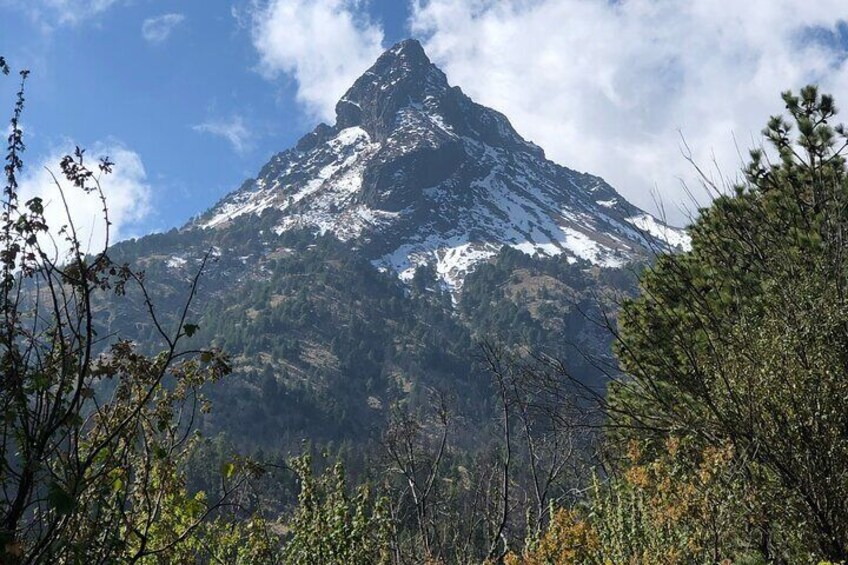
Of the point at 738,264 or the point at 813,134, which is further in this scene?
the point at 738,264

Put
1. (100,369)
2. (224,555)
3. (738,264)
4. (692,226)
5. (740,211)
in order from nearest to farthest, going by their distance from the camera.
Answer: (100,369)
(224,555)
(740,211)
(738,264)
(692,226)

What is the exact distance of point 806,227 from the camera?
10.4 metres

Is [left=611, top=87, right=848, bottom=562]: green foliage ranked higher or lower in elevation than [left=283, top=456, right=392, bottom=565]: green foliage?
higher

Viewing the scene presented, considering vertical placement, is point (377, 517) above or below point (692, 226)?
below

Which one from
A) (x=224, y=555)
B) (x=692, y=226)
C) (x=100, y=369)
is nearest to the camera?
(x=100, y=369)

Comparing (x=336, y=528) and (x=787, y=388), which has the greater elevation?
(x=787, y=388)

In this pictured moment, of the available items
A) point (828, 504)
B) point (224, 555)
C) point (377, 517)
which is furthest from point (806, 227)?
point (224, 555)

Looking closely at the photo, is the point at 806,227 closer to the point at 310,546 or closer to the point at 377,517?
the point at 377,517

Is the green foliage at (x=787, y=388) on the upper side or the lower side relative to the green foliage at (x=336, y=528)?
upper

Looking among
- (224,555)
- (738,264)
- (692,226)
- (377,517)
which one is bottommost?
(224,555)

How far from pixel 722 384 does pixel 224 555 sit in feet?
19.8

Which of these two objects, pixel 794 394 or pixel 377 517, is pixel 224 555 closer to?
pixel 377 517

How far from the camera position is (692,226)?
12.4m

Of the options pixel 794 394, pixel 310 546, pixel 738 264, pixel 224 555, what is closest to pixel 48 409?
pixel 310 546
